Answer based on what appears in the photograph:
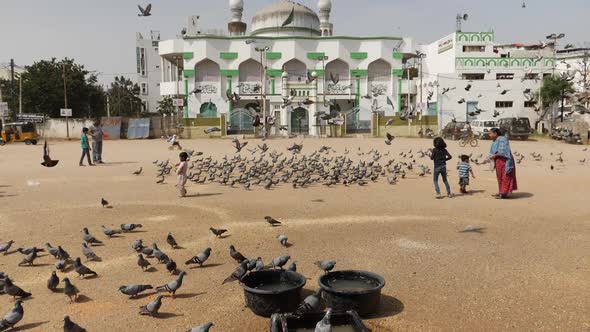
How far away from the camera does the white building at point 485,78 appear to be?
50.2 m

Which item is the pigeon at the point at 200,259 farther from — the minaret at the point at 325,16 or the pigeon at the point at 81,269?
the minaret at the point at 325,16

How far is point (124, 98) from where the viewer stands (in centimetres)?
7875

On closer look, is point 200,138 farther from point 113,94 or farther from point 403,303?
point 113,94

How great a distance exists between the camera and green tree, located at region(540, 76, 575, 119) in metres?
47.5

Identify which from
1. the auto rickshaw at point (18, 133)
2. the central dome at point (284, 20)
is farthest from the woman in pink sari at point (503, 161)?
the central dome at point (284, 20)

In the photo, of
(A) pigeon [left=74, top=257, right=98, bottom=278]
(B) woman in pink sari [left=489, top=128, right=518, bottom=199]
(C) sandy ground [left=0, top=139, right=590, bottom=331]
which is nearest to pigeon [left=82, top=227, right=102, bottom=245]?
(C) sandy ground [left=0, top=139, right=590, bottom=331]

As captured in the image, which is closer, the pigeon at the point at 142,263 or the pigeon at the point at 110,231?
the pigeon at the point at 142,263

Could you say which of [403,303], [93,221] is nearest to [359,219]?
[403,303]

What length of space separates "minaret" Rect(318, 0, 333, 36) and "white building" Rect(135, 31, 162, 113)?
40.1 meters

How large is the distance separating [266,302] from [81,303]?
2588mm

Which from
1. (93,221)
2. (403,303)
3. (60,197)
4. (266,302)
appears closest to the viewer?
(266,302)

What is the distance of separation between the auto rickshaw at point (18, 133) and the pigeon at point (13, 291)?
35.2m

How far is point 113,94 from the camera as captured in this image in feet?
273

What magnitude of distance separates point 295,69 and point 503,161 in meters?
48.7
